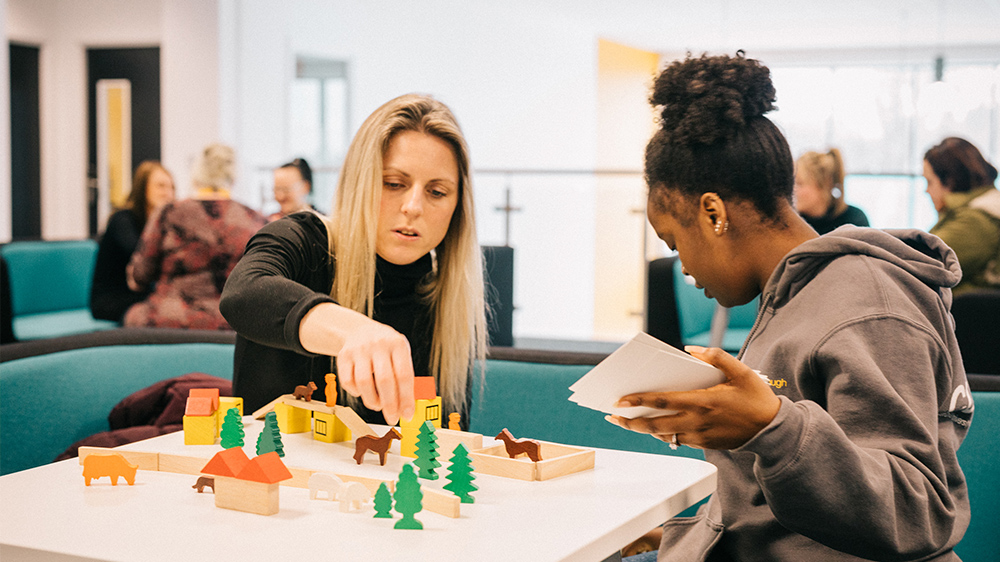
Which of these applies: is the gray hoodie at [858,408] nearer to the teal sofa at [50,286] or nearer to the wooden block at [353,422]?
the wooden block at [353,422]

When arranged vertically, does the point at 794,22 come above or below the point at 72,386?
above

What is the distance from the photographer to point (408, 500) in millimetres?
927

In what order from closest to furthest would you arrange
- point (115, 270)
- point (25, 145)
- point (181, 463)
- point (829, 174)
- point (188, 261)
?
point (181, 463) → point (188, 261) → point (829, 174) → point (115, 270) → point (25, 145)

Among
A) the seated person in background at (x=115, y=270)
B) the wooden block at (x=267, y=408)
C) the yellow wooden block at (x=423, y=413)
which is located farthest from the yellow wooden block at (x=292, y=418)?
the seated person in background at (x=115, y=270)

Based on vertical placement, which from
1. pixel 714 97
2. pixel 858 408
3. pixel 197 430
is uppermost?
pixel 714 97

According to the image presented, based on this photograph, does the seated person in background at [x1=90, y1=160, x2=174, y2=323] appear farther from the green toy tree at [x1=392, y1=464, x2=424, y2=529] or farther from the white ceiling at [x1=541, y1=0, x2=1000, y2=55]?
the white ceiling at [x1=541, y1=0, x2=1000, y2=55]

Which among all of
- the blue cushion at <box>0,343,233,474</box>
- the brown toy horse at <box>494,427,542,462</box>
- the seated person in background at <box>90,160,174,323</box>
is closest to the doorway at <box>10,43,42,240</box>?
the seated person in background at <box>90,160,174,323</box>

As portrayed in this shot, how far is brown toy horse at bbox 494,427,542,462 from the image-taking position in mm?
1175

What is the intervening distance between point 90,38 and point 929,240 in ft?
28.0

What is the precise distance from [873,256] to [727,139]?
0.26m

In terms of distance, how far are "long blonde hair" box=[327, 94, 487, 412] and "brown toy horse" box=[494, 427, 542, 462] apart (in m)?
0.52

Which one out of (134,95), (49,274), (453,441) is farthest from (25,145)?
(453,441)

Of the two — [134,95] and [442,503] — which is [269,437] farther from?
[134,95]

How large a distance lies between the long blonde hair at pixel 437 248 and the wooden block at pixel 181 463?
0.53 m
